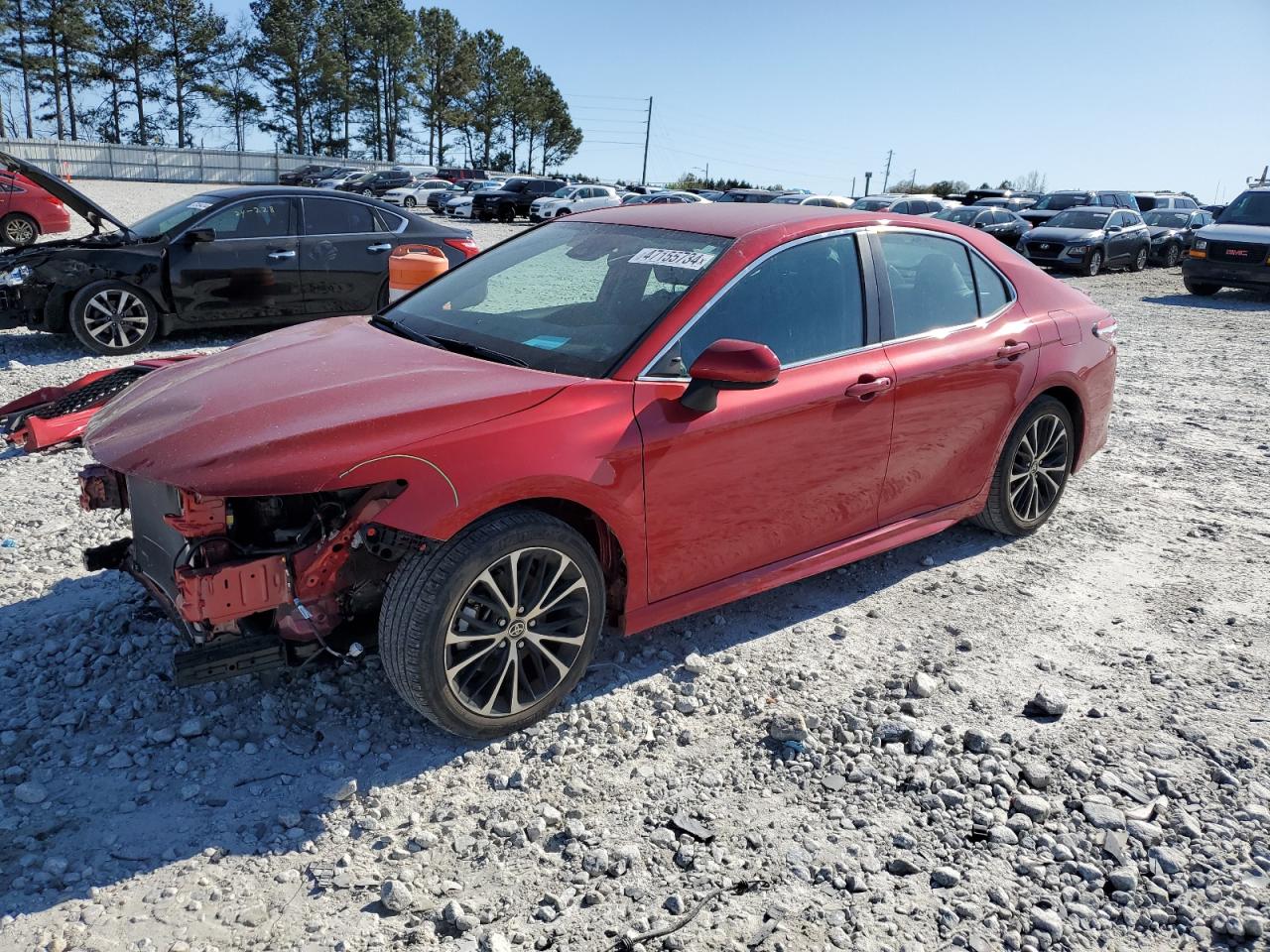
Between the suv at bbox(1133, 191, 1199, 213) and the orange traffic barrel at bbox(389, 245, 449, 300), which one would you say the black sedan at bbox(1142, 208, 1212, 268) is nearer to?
the suv at bbox(1133, 191, 1199, 213)

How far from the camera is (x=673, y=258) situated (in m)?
3.81

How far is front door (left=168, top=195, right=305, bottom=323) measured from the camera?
8.78m

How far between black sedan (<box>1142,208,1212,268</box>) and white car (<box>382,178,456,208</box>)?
25801 millimetres

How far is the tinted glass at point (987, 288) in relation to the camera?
15.3 ft

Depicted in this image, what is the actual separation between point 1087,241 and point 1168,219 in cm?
850

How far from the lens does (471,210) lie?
3644 centimetres

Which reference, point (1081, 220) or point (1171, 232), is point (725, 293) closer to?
point (1081, 220)

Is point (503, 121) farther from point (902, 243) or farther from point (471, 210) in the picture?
point (902, 243)

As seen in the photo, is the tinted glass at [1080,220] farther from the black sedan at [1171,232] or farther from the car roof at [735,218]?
the car roof at [735,218]

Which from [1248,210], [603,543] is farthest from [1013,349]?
[1248,210]

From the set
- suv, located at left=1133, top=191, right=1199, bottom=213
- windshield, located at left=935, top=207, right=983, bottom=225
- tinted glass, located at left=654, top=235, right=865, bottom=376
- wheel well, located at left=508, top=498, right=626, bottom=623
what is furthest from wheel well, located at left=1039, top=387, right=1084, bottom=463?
suv, located at left=1133, top=191, right=1199, bottom=213

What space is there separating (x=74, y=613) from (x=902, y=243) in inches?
151

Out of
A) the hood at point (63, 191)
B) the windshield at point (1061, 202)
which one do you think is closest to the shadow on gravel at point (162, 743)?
the hood at point (63, 191)

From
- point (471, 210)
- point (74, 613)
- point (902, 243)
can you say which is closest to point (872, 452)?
point (902, 243)
